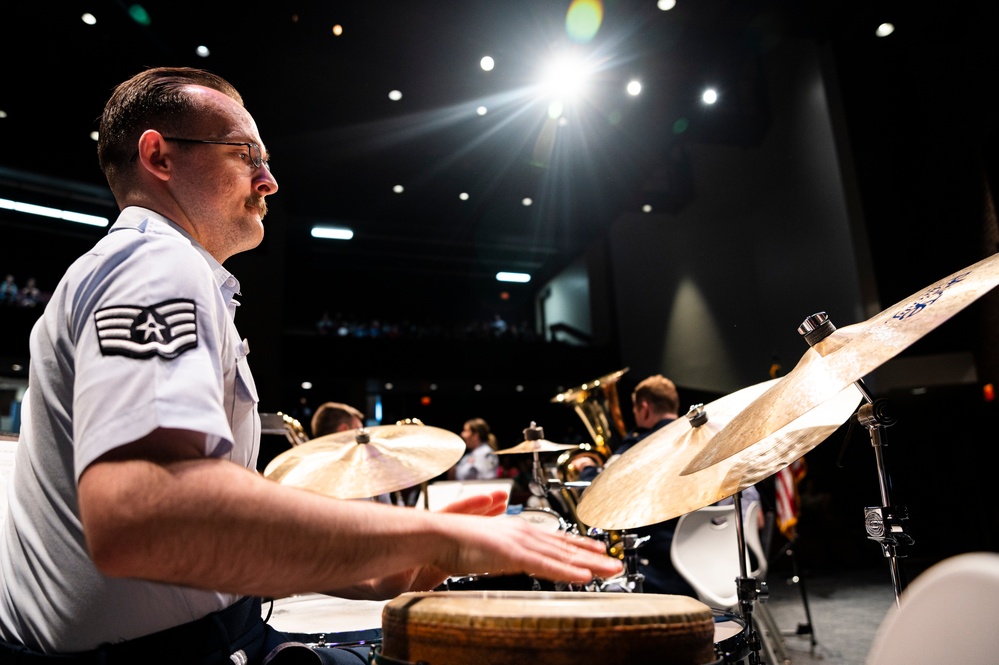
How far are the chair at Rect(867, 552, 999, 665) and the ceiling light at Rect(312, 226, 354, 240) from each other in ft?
37.4

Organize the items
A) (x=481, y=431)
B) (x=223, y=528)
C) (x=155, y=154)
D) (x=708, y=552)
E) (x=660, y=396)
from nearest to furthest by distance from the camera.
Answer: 1. (x=223, y=528)
2. (x=155, y=154)
3. (x=708, y=552)
4. (x=660, y=396)
5. (x=481, y=431)

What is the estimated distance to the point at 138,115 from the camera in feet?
3.64

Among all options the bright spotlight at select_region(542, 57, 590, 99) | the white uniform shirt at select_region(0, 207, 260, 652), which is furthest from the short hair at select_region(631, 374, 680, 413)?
the bright spotlight at select_region(542, 57, 590, 99)

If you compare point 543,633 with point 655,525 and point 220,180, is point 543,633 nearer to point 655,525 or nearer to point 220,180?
point 220,180

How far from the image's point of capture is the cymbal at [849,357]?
101 cm

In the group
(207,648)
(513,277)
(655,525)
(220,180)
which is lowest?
(655,525)

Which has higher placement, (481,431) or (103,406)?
(481,431)

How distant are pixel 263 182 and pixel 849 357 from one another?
117cm

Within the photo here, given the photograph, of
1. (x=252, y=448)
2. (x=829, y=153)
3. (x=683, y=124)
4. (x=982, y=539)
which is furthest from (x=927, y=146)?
(x=252, y=448)

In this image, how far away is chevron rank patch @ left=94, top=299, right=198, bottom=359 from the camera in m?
0.70

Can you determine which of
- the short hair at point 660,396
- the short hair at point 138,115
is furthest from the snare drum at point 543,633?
the short hair at point 660,396

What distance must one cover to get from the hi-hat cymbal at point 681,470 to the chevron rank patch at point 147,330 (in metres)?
1.04

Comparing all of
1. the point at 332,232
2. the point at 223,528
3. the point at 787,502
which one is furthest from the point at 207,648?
the point at 332,232

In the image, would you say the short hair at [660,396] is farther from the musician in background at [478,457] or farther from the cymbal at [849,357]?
the musician in background at [478,457]
